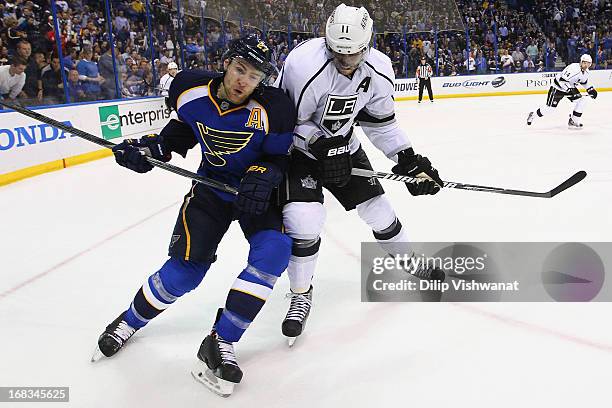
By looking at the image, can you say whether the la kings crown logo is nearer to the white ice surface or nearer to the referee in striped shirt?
the white ice surface

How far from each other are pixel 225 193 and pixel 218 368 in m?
0.56

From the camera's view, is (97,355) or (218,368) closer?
(218,368)

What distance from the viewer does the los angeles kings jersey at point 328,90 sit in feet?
5.84

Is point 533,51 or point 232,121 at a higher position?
point 232,121

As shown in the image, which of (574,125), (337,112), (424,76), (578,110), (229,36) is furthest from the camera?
(424,76)

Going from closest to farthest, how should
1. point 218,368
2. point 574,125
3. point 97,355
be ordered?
point 218,368 < point 97,355 < point 574,125

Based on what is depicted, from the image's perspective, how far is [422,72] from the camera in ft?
40.4

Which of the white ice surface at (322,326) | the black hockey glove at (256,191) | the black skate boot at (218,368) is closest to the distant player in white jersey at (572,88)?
the white ice surface at (322,326)

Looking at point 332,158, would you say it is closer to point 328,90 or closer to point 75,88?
point 328,90

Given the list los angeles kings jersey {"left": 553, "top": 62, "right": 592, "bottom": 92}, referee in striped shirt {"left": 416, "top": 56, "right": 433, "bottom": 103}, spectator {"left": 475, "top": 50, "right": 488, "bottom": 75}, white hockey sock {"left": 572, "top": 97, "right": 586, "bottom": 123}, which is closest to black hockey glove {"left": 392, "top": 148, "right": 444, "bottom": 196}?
white hockey sock {"left": 572, "top": 97, "right": 586, "bottom": 123}

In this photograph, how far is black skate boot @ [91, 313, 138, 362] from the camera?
5.73 feet

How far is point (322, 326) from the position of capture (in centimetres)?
200

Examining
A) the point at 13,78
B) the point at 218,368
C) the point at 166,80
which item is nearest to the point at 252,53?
the point at 218,368

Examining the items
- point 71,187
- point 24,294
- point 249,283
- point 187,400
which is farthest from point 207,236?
point 71,187
